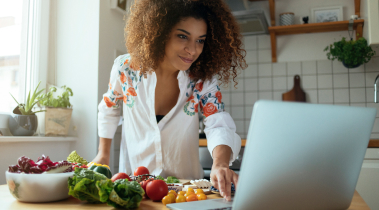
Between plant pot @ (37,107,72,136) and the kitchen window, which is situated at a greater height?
the kitchen window

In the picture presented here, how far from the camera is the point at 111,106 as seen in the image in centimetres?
131

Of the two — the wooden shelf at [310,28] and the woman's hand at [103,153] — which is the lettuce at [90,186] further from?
the wooden shelf at [310,28]

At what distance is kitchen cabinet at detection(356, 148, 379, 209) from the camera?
190 cm

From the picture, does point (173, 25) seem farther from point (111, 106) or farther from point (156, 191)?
point (156, 191)

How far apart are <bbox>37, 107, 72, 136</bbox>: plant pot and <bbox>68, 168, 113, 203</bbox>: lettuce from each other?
3.71 ft

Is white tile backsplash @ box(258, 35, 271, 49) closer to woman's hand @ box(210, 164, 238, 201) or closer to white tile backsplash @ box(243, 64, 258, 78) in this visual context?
white tile backsplash @ box(243, 64, 258, 78)

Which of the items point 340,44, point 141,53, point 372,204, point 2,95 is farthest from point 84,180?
point 340,44

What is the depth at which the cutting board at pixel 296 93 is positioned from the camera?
2.52m

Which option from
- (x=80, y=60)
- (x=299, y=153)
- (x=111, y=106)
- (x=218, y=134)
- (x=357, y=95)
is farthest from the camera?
(x=357, y=95)

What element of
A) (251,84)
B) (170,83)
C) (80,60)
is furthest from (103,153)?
(251,84)

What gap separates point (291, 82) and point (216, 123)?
1.68 metres

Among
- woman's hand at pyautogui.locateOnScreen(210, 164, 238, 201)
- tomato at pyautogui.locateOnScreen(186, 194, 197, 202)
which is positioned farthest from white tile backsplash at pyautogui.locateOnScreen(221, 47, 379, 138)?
tomato at pyautogui.locateOnScreen(186, 194, 197, 202)

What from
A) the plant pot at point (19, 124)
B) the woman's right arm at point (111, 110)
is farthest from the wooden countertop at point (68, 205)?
the plant pot at point (19, 124)

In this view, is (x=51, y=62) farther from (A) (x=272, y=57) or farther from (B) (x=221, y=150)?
(A) (x=272, y=57)
